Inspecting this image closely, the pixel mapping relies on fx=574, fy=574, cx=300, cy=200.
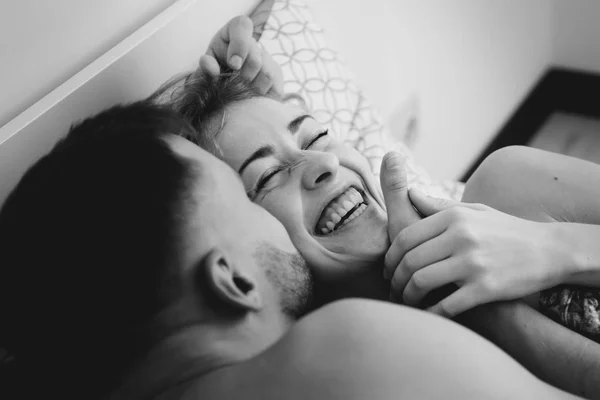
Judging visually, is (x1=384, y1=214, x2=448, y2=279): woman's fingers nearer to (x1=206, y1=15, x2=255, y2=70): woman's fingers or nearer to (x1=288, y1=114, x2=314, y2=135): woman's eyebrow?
(x1=288, y1=114, x2=314, y2=135): woman's eyebrow

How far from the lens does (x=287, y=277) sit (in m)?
0.83

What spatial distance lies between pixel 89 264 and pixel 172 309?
12cm

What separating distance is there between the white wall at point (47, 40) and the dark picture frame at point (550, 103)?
182 cm

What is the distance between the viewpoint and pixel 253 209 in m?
0.87

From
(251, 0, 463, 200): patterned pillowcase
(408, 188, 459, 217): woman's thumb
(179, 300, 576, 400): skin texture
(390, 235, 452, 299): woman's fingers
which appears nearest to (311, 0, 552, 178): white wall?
(251, 0, 463, 200): patterned pillowcase

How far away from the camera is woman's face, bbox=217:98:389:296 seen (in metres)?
1.02

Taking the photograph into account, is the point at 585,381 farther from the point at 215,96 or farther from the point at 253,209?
the point at 215,96

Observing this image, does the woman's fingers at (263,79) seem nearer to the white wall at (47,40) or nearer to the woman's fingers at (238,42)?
the woman's fingers at (238,42)

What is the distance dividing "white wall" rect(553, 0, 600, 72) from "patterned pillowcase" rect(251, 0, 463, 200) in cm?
154

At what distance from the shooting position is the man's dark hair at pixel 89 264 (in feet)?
2.35

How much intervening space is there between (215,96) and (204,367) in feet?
1.99

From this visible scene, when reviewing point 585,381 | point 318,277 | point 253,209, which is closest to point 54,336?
point 253,209

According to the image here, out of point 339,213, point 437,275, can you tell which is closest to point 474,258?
point 437,275

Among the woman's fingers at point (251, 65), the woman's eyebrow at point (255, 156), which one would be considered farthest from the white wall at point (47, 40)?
the woman's eyebrow at point (255, 156)
